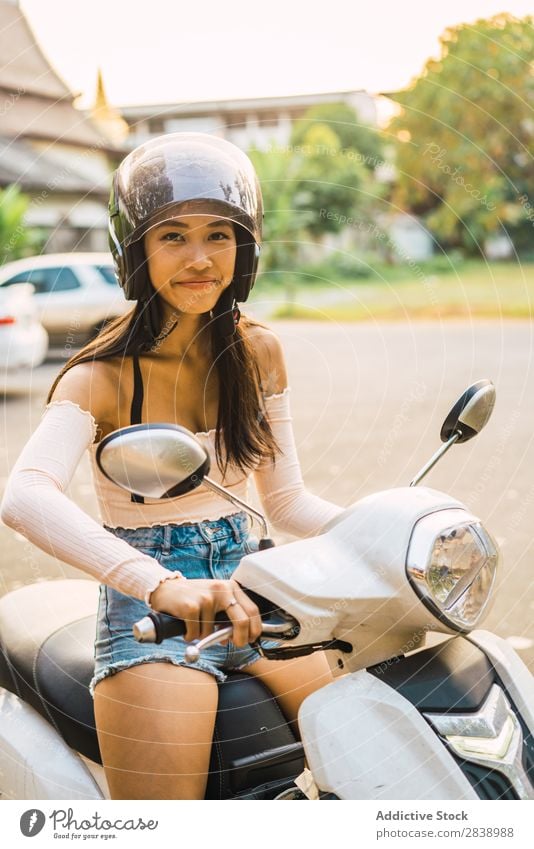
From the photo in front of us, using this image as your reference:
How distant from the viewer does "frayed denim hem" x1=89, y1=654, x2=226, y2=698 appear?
1.55m

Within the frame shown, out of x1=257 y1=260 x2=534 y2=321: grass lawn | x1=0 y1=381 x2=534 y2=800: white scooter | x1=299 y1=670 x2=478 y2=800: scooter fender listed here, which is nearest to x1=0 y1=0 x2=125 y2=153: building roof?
x1=257 y1=260 x2=534 y2=321: grass lawn

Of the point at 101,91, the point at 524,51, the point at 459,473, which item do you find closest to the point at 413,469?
the point at 459,473

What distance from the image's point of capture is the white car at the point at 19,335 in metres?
7.66

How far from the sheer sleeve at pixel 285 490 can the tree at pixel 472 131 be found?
1.98 feet

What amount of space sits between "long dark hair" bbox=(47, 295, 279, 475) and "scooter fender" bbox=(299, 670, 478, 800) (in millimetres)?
549

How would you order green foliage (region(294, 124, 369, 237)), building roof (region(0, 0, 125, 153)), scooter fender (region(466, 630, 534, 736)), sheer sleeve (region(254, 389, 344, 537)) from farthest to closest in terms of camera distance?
building roof (region(0, 0, 125, 153)) < green foliage (region(294, 124, 369, 237)) < sheer sleeve (region(254, 389, 344, 537)) < scooter fender (region(466, 630, 534, 736))

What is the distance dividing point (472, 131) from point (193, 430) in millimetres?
7358

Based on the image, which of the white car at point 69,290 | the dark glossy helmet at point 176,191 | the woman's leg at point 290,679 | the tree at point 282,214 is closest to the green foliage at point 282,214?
the tree at point 282,214

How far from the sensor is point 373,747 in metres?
1.32

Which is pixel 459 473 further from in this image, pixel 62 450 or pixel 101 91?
pixel 62 450

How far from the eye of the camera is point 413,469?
563 centimetres

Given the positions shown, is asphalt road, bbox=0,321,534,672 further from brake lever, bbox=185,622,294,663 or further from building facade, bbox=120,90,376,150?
brake lever, bbox=185,622,294,663

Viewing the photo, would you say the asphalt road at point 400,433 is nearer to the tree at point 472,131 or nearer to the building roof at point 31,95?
the tree at point 472,131
